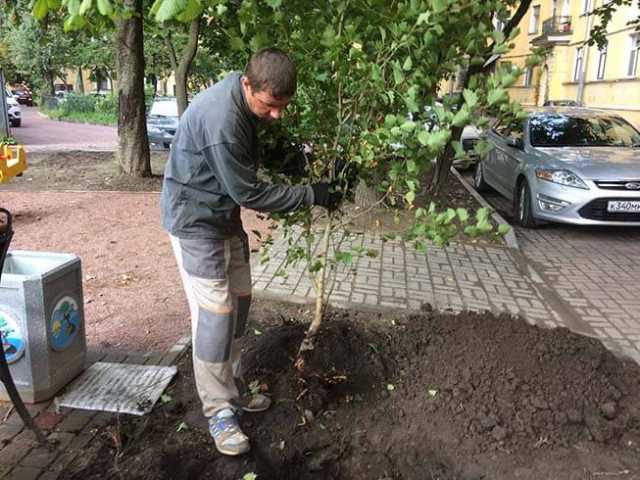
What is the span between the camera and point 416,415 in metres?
3.33

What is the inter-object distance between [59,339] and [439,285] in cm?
375

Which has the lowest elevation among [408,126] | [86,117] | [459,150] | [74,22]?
[86,117]

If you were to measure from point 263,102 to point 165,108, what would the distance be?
1664 cm

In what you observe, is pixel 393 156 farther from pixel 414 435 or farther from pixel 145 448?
pixel 145 448

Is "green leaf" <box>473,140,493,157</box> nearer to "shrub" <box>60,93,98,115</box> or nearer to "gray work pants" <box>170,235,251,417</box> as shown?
"gray work pants" <box>170,235,251,417</box>

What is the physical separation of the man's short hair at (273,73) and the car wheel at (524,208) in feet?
22.4

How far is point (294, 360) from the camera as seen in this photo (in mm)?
3705

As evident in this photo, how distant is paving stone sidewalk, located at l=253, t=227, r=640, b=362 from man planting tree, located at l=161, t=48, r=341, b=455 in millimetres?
1741

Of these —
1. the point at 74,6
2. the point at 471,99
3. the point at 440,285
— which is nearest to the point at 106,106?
the point at 440,285

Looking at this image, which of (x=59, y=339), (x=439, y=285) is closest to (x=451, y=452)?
(x=59, y=339)

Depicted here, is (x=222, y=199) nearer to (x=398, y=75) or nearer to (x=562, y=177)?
(x=398, y=75)

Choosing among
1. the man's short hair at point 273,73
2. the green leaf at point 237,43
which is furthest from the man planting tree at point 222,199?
the green leaf at point 237,43

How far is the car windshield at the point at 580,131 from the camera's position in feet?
29.5

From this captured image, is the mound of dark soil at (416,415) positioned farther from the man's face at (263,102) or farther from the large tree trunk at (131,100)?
the large tree trunk at (131,100)
